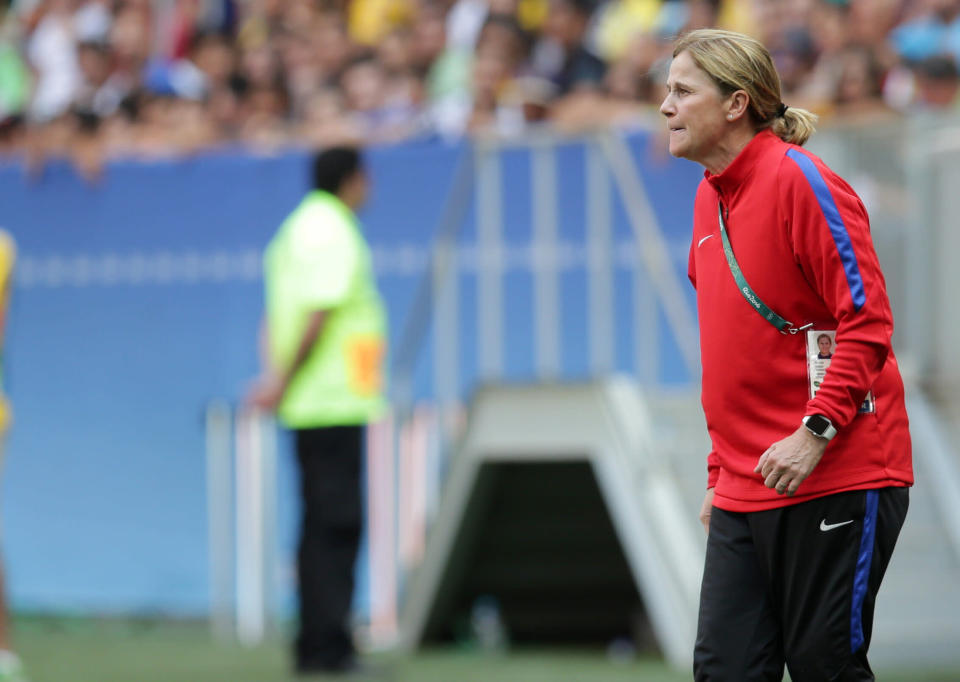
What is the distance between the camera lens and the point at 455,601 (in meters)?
9.21

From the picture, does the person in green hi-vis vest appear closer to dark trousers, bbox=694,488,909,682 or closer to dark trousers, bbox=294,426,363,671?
dark trousers, bbox=294,426,363,671

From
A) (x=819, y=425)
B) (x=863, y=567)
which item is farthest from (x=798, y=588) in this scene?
(x=819, y=425)

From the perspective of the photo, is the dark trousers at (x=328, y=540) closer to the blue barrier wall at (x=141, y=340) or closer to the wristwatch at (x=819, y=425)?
the blue barrier wall at (x=141, y=340)

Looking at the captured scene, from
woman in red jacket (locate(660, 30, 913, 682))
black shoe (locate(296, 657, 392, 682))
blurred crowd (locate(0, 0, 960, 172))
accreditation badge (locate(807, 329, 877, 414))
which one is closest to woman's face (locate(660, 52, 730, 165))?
woman in red jacket (locate(660, 30, 913, 682))

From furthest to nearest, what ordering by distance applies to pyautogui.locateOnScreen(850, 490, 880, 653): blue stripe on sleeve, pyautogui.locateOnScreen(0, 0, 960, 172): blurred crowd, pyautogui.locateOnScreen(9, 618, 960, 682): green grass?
1. pyautogui.locateOnScreen(0, 0, 960, 172): blurred crowd
2. pyautogui.locateOnScreen(9, 618, 960, 682): green grass
3. pyautogui.locateOnScreen(850, 490, 880, 653): blue stripe on sleeve

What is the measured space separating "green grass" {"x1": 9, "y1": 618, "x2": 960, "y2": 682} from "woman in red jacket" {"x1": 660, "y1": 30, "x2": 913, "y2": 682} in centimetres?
350

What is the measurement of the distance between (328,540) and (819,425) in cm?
416

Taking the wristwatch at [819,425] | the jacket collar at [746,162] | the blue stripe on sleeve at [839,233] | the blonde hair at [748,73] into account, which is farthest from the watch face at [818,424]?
the blonde hair at [748,73]

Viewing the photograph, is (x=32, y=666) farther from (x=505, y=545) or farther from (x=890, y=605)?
(x=890, y=605)

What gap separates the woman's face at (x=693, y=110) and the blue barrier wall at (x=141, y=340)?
574cm

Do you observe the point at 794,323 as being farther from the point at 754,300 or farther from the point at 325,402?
the point at 325,402

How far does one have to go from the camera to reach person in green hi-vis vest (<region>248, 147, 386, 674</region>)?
7414 mm

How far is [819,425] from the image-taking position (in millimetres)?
3576

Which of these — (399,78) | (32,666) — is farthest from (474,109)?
(32,666)
